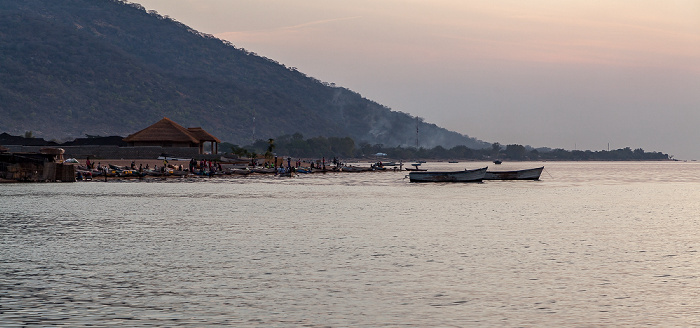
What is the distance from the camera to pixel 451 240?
31.7 metres

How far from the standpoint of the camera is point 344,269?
2297 centimetres

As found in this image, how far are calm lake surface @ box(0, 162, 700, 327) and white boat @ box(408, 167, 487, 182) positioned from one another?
1963 inches

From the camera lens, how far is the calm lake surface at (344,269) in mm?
16453

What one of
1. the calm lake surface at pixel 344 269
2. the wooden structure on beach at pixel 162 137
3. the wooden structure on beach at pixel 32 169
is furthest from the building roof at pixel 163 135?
the calm lake surface at pixel 344 269

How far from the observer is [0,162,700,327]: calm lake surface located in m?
16.5

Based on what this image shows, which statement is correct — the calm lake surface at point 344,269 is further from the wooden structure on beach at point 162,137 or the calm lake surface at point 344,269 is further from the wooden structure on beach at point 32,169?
the wooden structure on beach at point 162,137

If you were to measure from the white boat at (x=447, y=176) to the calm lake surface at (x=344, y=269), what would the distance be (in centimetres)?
4985

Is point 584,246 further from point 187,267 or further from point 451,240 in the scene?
point 187,267

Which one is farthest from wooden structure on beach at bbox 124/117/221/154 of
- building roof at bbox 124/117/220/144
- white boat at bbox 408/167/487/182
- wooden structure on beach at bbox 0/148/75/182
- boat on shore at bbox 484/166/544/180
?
boat on shore at bbox 484/166/544/180

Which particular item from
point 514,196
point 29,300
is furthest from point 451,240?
point 514,196

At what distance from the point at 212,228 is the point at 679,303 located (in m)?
23.1

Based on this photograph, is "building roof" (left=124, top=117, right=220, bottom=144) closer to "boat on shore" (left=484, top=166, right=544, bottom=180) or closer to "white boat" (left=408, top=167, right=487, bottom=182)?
"white boat" (left=408, top=167, right=487, bottom=182)

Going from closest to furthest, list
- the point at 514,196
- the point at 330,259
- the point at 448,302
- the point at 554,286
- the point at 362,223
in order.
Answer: the point at 448,302, the point at 554,286, the point at 330,259, the point at 362,223, the point at 514,196

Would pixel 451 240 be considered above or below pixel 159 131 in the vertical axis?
below
